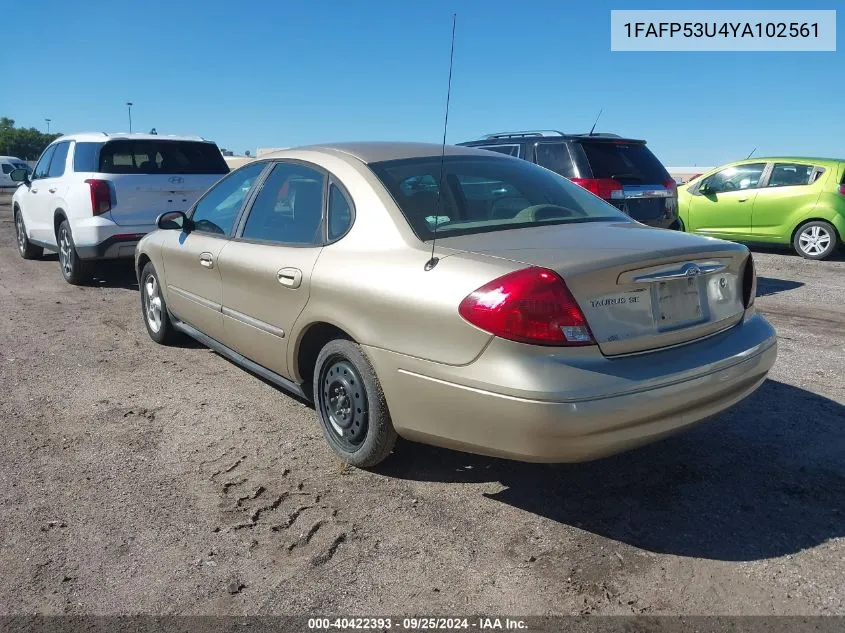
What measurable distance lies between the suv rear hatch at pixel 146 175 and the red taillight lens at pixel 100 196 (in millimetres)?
48

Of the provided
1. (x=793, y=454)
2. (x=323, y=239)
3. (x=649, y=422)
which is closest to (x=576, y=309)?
(x=649, y=422)

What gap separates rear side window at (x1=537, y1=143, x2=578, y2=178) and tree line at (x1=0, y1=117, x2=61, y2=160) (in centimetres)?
8539

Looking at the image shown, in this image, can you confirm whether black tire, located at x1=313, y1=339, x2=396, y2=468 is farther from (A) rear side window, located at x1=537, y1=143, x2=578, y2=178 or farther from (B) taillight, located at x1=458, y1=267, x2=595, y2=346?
(A) rear side window, located at x1=537, y1=143, x2=578, y2=178

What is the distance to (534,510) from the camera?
3.24 m

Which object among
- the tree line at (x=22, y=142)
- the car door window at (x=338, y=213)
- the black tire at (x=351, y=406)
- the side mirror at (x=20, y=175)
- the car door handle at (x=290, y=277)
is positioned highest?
the tree line at (x=22, y=142)

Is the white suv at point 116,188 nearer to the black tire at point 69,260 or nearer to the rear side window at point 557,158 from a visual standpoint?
the black tire at point 69,260

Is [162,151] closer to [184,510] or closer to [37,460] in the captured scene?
[37,460]

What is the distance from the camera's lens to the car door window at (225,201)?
4641 millimetres

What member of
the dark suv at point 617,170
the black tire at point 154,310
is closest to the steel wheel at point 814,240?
the dark suv at point 617,170

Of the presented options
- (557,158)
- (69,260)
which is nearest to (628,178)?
(557,158)

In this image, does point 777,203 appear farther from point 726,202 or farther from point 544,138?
point 544,138

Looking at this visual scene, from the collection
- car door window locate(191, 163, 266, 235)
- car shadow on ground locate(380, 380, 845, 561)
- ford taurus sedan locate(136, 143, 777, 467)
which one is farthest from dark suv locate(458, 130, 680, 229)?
car door window locate(191, 163, 266, 235)

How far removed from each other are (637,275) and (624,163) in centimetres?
528

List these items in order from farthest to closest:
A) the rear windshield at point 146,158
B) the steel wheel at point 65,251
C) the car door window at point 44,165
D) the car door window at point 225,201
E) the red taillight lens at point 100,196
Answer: the car door window at point 44,165 < the steel wheel at point 65,251 < the rear windshield at point 146,158 < the red taillight lens at point 100,196 < the car door window at point 225,201
